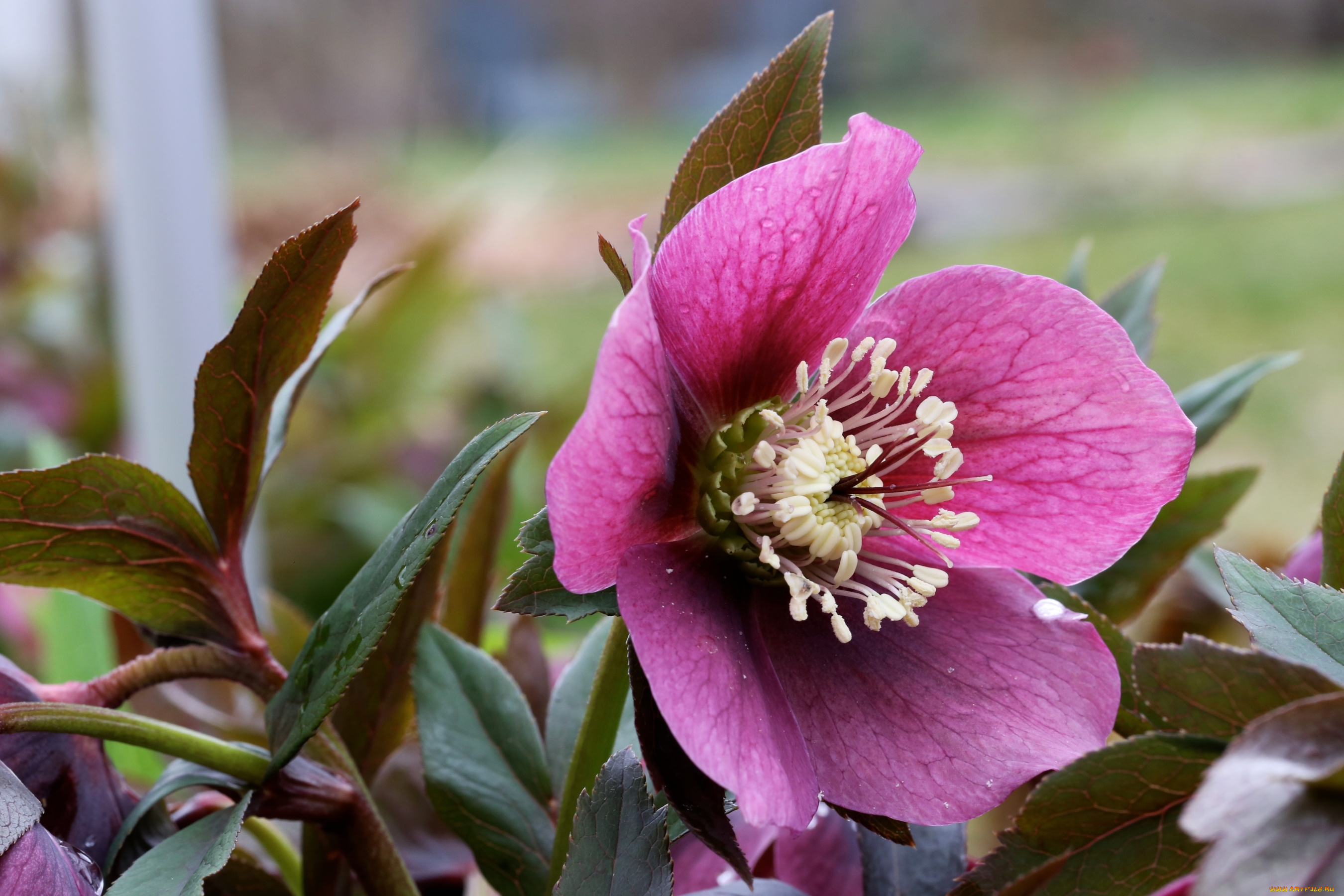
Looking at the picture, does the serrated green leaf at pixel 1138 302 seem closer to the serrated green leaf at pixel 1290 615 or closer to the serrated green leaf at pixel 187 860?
the serrated green leaf at pixel 1290 615

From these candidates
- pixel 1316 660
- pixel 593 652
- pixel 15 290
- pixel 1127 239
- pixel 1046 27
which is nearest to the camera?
pixel 1316 660

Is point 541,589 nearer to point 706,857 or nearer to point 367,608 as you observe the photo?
point 367,608

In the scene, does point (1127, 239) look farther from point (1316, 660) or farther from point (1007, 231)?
point (1316, 660)

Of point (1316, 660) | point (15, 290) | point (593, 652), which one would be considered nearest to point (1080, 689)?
point (1316, 660)

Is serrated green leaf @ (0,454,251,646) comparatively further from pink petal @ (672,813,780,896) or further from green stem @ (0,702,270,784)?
pink petal @ (672,813,780,896)

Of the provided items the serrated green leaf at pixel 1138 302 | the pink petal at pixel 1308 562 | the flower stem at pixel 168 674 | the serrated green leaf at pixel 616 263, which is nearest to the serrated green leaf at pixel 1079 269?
the serrated green leaf at pixel 1138 302
